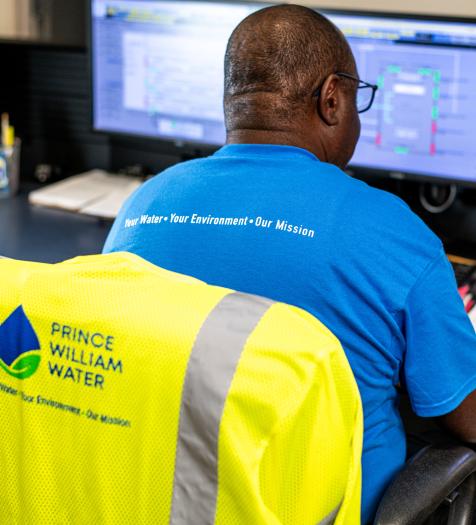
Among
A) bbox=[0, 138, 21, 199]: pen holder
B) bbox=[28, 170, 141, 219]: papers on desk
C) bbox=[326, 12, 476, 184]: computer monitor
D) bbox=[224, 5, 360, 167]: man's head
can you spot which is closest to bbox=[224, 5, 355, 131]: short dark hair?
bbox=[224, 5, 360, 167]: man's head

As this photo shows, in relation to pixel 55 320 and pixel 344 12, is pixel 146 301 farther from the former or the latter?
pixel 344 12

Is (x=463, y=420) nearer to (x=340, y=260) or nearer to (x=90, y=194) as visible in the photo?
(x=340, y=260)

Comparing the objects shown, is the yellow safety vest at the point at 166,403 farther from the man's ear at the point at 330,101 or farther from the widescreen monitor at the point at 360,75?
the widescreen monitor at the point at 360,75

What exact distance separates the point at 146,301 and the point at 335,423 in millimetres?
194

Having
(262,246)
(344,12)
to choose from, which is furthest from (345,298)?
(344,12)

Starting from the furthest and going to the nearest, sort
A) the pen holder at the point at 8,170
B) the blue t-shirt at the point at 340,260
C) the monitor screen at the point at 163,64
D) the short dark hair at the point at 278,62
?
the pen holder at the point at 8,170, the monitor screen at the point at 163,64, the short dark hair at the point at 278,62, the blue t-shirt at the point at 340,260

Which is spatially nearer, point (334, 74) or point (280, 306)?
point (280, 306)

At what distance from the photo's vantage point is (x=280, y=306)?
0.73 meters

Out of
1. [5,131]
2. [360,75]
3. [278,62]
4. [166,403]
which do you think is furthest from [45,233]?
[166,403]

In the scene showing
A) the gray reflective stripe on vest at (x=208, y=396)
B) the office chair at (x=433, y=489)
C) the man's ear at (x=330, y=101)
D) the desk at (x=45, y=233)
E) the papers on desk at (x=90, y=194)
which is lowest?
the office chair at (x=433, y=489)

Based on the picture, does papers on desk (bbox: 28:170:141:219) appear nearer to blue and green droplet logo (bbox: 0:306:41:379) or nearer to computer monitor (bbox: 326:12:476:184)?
computer monitor (bbox: 326:12:476:184)

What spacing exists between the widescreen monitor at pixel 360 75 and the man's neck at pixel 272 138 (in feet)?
1.88

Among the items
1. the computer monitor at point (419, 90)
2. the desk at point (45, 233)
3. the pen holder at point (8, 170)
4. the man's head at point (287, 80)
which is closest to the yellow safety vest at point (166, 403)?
the man's head at point (287, 80)

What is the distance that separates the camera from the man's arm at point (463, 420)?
102 centimetres
